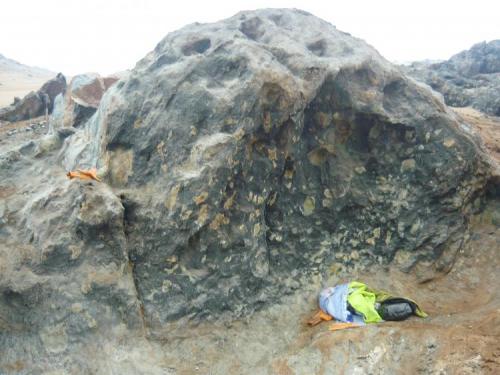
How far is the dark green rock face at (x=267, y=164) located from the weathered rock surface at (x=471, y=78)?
11.6 m

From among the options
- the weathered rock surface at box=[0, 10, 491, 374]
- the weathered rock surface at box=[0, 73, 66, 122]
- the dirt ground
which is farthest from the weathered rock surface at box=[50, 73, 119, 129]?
the dirt ground

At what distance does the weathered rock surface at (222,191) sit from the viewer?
359 cm

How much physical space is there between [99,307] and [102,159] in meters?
1.48

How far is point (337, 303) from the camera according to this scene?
163 inches

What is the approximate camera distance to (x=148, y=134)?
4195mm

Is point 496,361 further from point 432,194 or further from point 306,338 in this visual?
point 432,194

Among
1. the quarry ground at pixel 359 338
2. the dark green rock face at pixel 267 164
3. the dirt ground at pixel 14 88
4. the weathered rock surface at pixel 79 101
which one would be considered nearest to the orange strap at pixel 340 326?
the quarry ground at pixel 359 338

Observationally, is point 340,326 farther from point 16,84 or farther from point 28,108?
point 16,84

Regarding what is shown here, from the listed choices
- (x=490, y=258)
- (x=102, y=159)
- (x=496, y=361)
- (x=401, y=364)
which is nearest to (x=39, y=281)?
(x=102, y=159)

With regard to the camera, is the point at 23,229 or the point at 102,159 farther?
the point at 102,159

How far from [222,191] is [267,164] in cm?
61

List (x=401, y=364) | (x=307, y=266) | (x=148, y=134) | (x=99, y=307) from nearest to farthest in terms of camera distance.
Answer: (x=401, y=364) < (x=99, y=307) < (x=148, y=134) < (x=307, y=266)

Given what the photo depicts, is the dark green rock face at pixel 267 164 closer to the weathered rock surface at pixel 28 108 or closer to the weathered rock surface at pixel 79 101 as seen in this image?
the weathered rock surface at pixel 79 101

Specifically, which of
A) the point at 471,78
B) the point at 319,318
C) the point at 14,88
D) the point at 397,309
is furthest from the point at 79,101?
the point at 14,88
